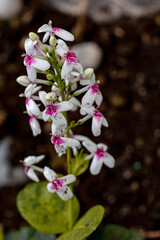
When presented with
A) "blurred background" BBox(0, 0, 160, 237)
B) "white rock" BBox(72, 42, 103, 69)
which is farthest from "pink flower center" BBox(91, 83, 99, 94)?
"white rock" BBox(72, 42, 103, 69)

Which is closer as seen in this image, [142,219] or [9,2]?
[142,219]

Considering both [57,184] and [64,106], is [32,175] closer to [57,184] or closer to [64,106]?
[57,184]

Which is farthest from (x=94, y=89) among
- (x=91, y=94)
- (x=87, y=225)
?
(x=87, y=225)

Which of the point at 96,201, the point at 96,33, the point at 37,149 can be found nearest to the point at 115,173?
the point at 96,201

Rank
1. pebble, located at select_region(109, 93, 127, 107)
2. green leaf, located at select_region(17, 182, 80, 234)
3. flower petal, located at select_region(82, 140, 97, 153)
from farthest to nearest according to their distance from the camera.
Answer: pebble, located at select_region(109, 93, 127, 107), green leaf, located at select_region(17, 182, 80, 234), flower petal, located at select_region(82, 140, 97, 153)

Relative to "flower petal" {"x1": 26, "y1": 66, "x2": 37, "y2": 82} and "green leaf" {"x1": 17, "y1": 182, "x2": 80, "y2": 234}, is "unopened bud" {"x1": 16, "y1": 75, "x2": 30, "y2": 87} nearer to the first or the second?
"flower petal" {"x1": 26, "y1": 66, "x2": 37, "y2": 82}

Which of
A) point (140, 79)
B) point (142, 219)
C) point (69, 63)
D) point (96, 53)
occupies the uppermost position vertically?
point (69, 63)

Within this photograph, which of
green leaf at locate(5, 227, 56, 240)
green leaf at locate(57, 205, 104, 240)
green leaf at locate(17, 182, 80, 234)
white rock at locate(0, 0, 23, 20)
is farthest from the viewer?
white rock at locate(0, 0, 23, 20)

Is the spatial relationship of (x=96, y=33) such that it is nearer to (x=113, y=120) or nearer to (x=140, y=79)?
(x=140, y=79)
